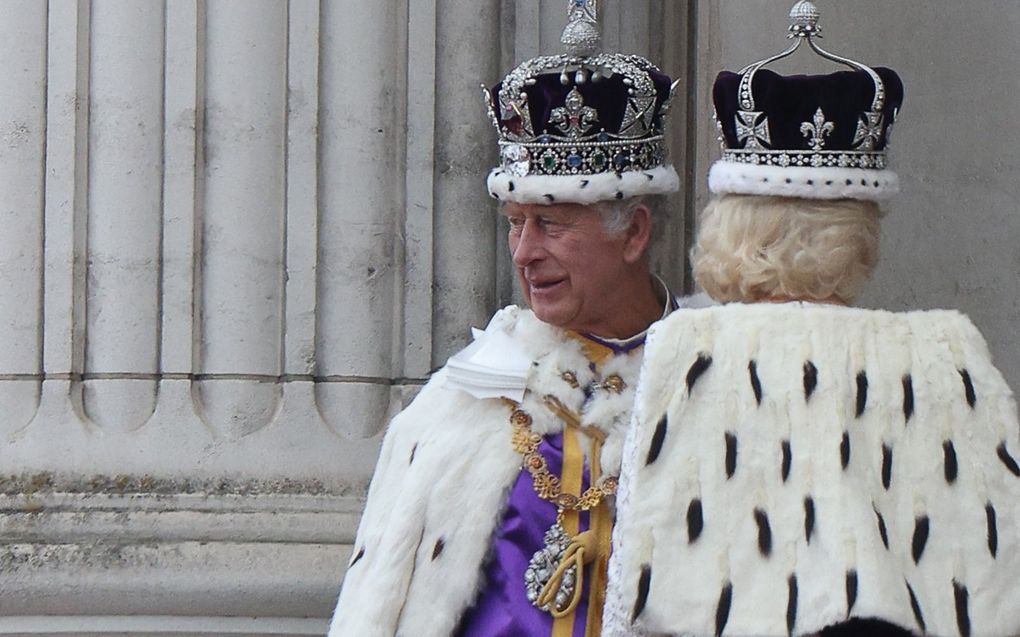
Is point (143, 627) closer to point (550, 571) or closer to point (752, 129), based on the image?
point (550, 571)

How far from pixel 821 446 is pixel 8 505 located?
7.05ft

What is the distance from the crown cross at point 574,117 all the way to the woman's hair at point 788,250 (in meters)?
0.58

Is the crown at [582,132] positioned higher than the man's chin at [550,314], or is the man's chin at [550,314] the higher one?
the crown at [582,132]

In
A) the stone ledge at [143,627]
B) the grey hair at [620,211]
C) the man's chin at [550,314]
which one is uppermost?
the grey hair at [620,211]

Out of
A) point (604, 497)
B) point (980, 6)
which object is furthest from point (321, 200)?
point (980, 6)

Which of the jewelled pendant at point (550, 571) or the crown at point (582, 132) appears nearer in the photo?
the jewelled pendant at point (550, 571)

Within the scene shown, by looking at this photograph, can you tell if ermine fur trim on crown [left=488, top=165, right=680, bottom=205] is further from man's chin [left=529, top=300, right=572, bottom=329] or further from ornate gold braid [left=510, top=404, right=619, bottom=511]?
ornate gold braid [left=510, top=404, right=619, bottom=511]

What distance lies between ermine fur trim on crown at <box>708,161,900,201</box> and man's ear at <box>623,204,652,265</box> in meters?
0.56

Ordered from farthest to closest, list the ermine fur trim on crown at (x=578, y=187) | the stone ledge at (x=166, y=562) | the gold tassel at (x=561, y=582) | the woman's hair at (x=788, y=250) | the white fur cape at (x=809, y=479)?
the stone ledge at (x=166, y=562) → the ermine fur trim on crown at (x=578, y=187) → the gold tassel at (x=561, y=582) → the woman's hair at (x=788, y=250) → the white fur cape at (x=809, y=479)

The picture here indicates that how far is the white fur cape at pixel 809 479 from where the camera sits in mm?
2670

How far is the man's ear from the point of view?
3518 millimetres

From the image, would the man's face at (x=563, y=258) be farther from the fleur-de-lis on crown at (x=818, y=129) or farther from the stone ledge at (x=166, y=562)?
the stone ledge at (x=166, y=562)

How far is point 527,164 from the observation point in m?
3.47

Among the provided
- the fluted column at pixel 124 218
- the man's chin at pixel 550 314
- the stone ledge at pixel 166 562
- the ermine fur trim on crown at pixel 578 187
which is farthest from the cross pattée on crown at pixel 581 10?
the stone ledge at pixel 166 562
